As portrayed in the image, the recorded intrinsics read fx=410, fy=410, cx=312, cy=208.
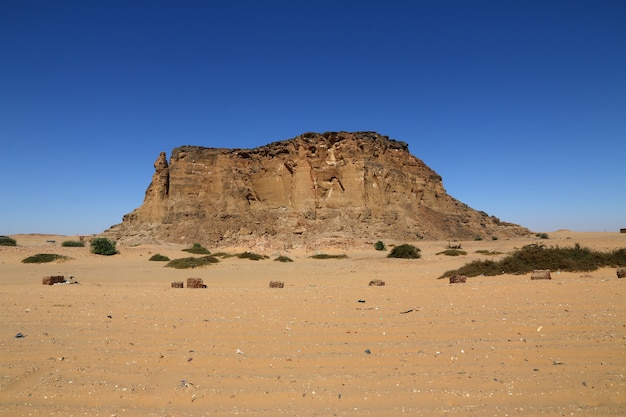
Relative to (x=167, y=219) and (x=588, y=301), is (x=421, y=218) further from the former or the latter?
(x=588, y=301)

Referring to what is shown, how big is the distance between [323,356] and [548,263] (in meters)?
11.3

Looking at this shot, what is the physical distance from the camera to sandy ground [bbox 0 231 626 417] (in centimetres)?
381

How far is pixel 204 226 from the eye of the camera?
53094 mm

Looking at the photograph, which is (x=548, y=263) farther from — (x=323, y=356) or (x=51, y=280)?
(x=51, y=280)

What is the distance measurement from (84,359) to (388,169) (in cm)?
5232

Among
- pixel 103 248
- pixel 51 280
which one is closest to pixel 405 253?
pixel 51 280

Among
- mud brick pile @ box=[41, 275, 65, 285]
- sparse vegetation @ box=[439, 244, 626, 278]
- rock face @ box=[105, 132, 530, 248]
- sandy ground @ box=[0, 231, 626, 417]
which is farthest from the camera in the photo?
rock face @ box=[105, 132, 530, 248]

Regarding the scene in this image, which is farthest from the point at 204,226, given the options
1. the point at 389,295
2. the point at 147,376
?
the point at 147,376

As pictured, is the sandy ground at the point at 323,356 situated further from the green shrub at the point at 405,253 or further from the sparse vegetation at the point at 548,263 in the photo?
the green shrub at the point at 405,253

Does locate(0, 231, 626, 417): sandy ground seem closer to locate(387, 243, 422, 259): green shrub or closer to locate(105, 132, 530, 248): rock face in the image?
locate(387, 243, 422, 259): green shrub

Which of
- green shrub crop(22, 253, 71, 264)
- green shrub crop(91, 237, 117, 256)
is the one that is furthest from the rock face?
green shrub crop(22, 253, 71, 264)

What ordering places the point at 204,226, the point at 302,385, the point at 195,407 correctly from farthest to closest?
the point at 204,226
the point at 302,385
the point at 195,407

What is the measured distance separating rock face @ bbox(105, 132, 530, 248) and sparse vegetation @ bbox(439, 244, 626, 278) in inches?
1264

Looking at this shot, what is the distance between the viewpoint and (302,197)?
55.8 meters
